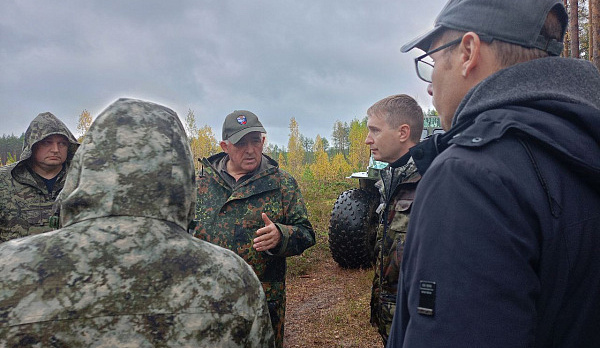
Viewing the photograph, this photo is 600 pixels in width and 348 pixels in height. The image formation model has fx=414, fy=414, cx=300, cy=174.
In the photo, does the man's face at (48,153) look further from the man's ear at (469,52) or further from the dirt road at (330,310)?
the man's ear at (469,52)

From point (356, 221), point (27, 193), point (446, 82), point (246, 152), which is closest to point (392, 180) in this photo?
point (246, 152)

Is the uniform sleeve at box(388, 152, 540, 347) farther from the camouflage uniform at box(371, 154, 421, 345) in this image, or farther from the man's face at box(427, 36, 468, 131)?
the camouflage uniform at box(371, 154, 421, 345)

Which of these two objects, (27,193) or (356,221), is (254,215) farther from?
(356,221)

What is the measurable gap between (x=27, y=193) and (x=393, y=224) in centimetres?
319

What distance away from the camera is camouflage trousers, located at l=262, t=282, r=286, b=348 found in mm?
2986

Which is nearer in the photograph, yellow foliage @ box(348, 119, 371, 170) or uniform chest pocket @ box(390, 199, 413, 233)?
uniform chest pocket @ box(390, 199, 413, 233)

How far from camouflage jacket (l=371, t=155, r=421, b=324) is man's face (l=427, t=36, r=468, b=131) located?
1457 mm

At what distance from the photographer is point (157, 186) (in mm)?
1288

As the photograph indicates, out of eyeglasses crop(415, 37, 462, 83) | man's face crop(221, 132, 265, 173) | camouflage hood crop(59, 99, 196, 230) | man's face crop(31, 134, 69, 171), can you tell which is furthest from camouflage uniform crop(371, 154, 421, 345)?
man's face crop(31, 134, 69, 171)

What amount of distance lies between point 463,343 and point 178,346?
2.54 ft

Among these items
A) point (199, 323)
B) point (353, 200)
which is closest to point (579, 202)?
point (199, 323)

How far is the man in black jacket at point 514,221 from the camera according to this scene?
86 cm

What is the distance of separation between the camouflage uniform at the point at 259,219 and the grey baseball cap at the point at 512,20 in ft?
6.63

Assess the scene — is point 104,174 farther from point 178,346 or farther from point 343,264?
point 343,264
